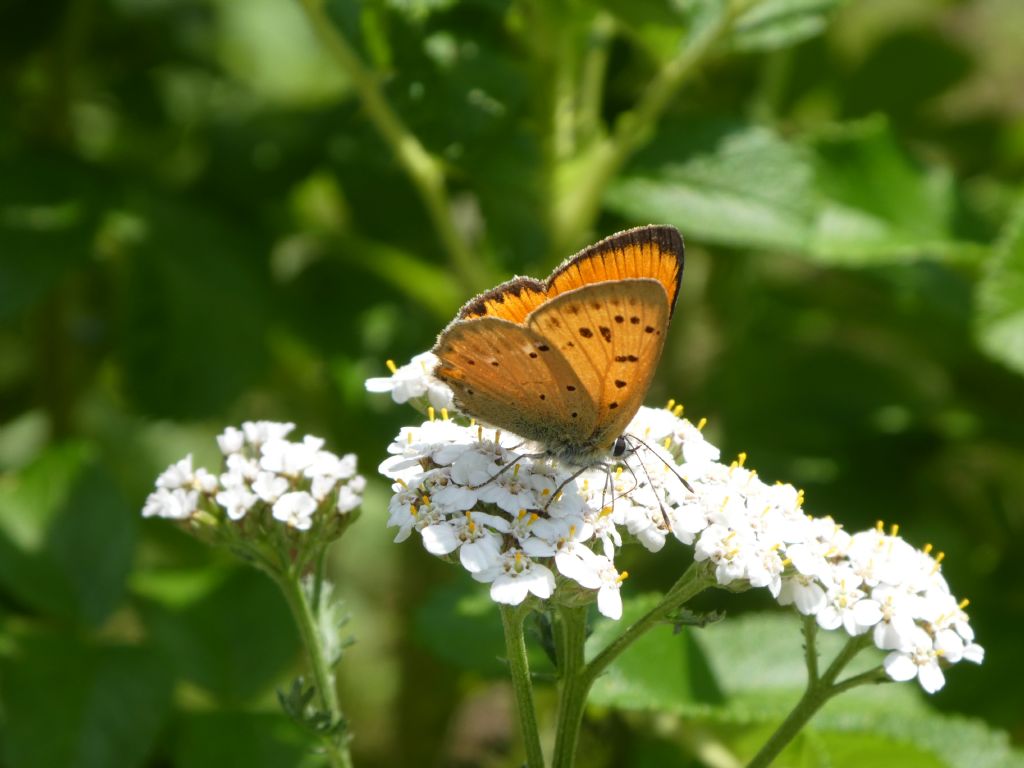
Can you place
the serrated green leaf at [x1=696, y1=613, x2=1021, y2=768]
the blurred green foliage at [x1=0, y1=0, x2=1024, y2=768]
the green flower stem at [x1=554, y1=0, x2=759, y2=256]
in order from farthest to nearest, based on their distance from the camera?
the green flower stem at [x1=554, y1=0, x2=759, y2=256], the blurred green foliage at [x1=0, y1=0, x2=1024, y2=768], the serrated green leaf at [x1=696, y1=613, x2=1021, y2=768]

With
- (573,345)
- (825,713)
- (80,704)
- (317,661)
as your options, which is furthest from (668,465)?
(80,704)

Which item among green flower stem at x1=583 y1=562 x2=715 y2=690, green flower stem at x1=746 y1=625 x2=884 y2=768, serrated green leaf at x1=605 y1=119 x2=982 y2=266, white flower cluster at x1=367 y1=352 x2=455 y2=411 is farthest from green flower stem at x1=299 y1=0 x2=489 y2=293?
green flower stem at x1=746 y1=625 x2=884 y2=768

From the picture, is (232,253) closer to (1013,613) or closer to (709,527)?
(709,527)

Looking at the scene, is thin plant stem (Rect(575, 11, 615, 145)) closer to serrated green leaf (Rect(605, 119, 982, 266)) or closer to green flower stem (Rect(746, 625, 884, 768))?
serrated green leaf (Rect(605, 119, 982, 266))

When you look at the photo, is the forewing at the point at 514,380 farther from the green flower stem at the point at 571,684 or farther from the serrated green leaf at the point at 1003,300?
the serrated green leaf at the point at 1003,300

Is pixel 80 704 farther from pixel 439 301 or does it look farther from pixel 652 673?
pixel 439 301

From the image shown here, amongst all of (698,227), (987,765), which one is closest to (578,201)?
(698,227)

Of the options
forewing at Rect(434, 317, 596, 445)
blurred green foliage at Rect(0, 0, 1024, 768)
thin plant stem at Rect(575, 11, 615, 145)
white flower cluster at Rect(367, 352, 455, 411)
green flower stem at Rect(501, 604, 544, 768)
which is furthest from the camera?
thin plant stem at Rect(575, 11, 615, 145)
